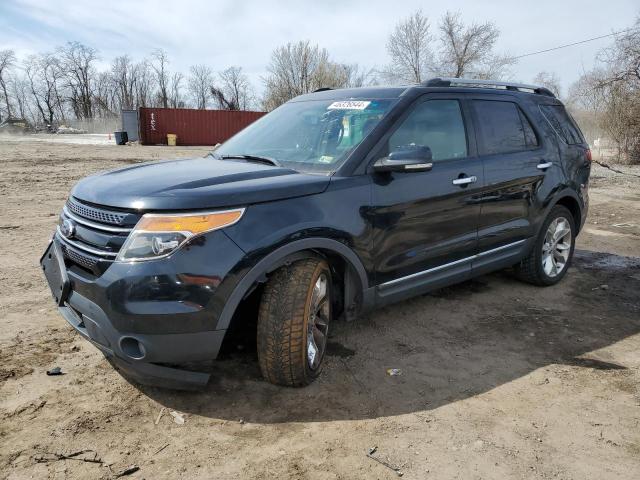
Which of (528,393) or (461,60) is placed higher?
(461,60)

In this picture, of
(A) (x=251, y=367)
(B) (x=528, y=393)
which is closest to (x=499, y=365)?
(B) (x=528, y=393)

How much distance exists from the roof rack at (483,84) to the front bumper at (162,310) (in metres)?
2.26

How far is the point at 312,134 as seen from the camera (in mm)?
3617

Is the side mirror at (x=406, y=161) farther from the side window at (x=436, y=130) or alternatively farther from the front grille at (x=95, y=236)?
the front grille at (x=95, y=236)

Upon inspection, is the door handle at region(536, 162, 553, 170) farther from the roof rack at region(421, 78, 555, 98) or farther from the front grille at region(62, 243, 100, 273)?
Answer: the front grille at region(62, 243, 100, 273)

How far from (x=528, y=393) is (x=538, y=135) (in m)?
2.63

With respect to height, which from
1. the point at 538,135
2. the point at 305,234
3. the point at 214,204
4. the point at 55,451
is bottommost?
the point at 55,451

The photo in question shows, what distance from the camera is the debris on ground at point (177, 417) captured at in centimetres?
267

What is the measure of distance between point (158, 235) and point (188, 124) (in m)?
34.7

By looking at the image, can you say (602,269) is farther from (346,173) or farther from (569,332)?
(346,173)

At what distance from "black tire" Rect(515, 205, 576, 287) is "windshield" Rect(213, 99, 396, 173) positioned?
225 cm

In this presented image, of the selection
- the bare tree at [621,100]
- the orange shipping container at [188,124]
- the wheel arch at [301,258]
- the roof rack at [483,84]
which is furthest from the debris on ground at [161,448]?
the orange shipping container at [188,124]

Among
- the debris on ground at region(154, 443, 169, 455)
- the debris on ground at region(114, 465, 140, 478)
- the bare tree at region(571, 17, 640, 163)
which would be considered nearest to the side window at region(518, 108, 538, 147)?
the debris on ground at region(154, 443, 169, 455)

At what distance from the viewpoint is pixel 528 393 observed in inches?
120
